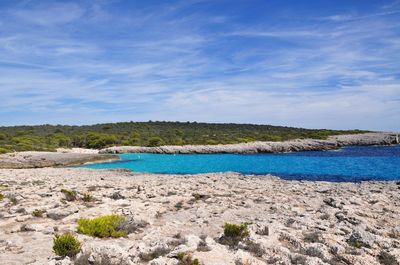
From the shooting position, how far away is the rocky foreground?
413 inches

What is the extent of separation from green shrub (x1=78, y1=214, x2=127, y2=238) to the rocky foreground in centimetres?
30

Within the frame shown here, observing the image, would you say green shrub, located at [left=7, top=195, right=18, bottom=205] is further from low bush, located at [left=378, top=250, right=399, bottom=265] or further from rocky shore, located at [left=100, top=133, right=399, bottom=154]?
rocky shore, located at [left=100, top=133, right=399, bottom=154]

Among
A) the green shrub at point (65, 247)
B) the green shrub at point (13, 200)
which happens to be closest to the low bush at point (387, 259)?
the green shrub at point (65, 247)

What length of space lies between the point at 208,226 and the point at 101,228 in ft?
13.2

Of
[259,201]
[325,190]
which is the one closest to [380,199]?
[325,190]

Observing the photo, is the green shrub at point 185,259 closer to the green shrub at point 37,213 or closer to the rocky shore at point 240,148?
the green shrub at point 37,213

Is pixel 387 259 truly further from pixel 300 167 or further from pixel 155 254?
pixel 300 167

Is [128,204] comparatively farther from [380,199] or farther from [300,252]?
[380,199]

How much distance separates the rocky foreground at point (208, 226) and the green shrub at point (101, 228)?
30 cm

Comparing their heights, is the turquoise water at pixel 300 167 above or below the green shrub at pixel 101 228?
below

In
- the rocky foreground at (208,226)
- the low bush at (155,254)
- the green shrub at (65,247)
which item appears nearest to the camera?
the green shrub at (65,247)

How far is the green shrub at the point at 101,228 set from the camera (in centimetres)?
1276

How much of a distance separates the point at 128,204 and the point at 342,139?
111295 mm

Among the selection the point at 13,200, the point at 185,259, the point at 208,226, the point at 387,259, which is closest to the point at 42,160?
the point at 13,200
